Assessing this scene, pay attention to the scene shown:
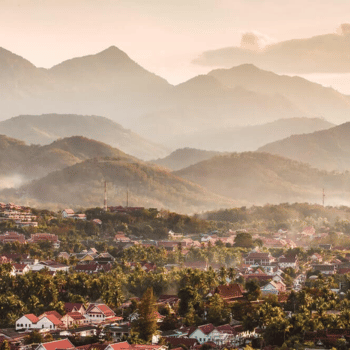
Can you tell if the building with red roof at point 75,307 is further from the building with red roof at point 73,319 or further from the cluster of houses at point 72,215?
the cluster of houses at point 72,215

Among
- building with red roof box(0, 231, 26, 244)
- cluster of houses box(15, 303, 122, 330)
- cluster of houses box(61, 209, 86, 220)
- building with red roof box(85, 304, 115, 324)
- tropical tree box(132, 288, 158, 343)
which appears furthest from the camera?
cluster of houses box(61, 209, 86, 220)

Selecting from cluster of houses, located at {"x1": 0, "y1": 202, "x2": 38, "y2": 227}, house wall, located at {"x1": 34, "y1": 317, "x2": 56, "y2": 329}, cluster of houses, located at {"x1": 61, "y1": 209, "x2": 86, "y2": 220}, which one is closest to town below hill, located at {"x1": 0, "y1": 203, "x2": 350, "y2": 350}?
house wall, located at {"x1": 34, "y1": 317, "x2": 56, "y2": 329}

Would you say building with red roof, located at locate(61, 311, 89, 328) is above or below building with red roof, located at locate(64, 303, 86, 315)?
below

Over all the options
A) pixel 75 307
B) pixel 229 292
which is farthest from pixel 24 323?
pixel 229 292

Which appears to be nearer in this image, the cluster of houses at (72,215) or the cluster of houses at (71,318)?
the cluster of houses at (71,318)

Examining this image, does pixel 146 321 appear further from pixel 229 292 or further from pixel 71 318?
pixel 229 292

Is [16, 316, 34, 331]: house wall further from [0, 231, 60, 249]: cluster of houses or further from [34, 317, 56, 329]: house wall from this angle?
[0, 231, 60, 249]: cluster of houses

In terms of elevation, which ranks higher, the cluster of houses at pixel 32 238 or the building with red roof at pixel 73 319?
the cluster of houses at pixel 32 238

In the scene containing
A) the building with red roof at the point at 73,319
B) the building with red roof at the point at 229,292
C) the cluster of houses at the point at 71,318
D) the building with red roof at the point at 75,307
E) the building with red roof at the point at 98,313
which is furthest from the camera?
the building with red roof at the point at 229,292

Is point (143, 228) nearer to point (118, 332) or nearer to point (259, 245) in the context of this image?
point (259, 245)

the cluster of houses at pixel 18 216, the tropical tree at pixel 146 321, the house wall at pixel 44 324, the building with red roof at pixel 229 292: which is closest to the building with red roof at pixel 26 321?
the house wall at pixel 44 324

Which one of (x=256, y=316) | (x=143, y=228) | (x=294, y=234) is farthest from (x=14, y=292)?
(x=294, y=234)
